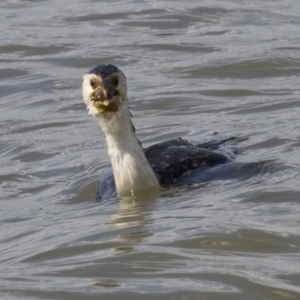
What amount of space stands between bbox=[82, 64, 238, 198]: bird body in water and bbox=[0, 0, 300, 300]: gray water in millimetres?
174

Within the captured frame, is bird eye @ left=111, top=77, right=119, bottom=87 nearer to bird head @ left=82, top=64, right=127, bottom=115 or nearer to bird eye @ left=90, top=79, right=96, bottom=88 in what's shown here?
bird head @ left=82, top=64, right=127, bottom=115

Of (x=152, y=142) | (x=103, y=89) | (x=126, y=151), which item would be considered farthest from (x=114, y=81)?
(x=152, y=142)

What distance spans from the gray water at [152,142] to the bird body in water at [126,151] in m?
0.17

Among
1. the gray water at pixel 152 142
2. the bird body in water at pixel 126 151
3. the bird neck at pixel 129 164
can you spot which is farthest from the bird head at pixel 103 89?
the gray water at pixel 152 142

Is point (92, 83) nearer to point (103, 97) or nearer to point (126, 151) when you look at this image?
point (103, 97)

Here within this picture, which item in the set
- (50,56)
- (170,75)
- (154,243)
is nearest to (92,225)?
(154,243)

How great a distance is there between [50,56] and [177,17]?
2222mm

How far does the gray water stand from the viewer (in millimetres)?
5676

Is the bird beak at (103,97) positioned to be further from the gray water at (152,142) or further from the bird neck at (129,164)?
the gray water at (152,142)

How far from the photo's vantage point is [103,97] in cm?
763

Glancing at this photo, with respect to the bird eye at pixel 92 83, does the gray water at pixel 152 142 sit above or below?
below

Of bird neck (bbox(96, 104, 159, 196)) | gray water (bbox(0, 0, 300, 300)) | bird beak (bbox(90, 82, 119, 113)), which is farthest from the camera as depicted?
bird neck (bbox(96, 104, 159, 196))

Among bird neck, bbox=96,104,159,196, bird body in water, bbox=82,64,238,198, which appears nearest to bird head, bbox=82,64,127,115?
bird body in water, bbox=82,64,238,198

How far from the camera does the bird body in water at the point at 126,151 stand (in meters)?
7.67
